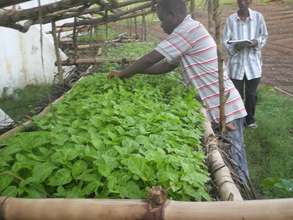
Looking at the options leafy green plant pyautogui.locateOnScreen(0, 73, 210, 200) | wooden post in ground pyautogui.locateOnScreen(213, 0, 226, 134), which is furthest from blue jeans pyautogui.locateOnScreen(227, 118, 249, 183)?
leafy green plant pyautogui.locateOnScreen(0, 73, 210, 200)

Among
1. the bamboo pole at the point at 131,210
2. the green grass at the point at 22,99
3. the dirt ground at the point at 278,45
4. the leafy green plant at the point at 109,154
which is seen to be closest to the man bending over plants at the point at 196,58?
the leafy green plant at the point at 109,154

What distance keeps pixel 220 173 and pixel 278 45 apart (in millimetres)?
13089

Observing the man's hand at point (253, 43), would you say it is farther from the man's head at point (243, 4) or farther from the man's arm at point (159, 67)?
the man's arm at point (159, 67)

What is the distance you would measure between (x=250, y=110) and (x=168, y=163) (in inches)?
208

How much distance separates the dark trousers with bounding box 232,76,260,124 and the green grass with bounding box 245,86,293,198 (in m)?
0.24

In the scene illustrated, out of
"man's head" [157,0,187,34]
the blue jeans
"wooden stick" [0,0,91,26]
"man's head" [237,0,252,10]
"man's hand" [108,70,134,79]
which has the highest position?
"wooden stick" [0,0,91,26]

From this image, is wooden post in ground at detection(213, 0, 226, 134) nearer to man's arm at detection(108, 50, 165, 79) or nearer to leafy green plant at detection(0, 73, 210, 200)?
leafy green plant at detection(0, 73, 210, 200)

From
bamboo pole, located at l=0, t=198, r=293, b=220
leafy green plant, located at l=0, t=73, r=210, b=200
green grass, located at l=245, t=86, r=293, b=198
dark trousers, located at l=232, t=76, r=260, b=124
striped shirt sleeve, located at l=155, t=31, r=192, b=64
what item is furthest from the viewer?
dark trousers, located at l=232, t=76, r=260, b=124

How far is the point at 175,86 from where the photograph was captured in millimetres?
4695

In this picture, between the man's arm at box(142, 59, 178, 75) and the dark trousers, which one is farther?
the dark trousers

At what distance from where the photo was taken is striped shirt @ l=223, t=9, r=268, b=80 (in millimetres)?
7168

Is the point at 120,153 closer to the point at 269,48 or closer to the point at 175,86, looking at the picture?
the point at 175,86

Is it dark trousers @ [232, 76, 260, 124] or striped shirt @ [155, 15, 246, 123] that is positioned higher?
striped shirt @ [155, 15, 246, 123]

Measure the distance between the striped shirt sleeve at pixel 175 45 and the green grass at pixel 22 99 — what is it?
3701mm
